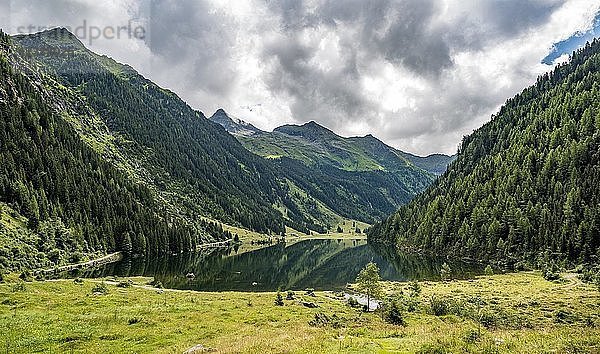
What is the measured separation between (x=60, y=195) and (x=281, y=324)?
146362 millimetres

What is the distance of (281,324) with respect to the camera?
42.2m

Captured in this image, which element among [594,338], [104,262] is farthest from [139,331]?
[104,262]

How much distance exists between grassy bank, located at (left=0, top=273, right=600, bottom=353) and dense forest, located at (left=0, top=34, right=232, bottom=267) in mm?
68051

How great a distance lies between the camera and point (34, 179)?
150 m

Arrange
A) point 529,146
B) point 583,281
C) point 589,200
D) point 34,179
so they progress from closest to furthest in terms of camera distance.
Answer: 1. point 583,281
2. point 589,200
3. point 34,179
4. point 529,146

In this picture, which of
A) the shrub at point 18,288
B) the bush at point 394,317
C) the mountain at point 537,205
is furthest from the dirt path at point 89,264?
the mountain at point 537,205

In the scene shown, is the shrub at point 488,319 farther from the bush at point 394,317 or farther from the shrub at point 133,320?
the shrub at point 133,320

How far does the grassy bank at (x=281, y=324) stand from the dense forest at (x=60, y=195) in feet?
223

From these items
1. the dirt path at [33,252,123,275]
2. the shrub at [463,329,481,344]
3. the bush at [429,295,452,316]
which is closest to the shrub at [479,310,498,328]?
the bush at [429,295,452,316]

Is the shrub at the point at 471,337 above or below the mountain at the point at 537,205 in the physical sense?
below

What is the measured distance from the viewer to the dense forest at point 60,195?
129 metres

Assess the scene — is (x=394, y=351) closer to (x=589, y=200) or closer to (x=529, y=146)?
(x=589, y=200)

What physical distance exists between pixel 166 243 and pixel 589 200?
170607 mm


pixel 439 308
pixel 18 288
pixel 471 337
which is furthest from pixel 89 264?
pixel 471 337
